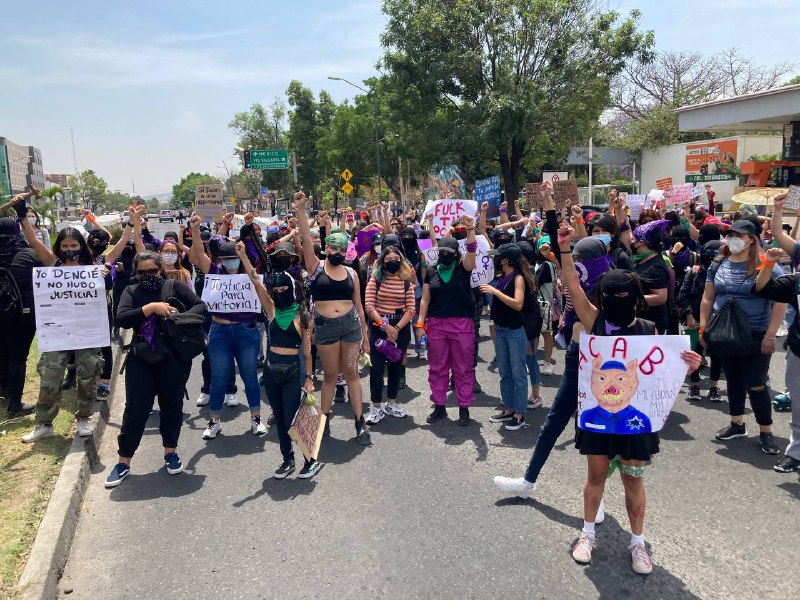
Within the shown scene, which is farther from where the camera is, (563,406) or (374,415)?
(374,415)

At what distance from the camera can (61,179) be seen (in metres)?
156

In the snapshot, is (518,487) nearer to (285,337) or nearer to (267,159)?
(285,337)

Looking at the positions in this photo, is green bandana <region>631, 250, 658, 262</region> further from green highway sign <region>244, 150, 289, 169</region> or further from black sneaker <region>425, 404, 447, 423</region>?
green highway sign <region>244, 150, 289, 169</region>

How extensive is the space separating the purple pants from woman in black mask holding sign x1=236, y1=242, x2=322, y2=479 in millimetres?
1548

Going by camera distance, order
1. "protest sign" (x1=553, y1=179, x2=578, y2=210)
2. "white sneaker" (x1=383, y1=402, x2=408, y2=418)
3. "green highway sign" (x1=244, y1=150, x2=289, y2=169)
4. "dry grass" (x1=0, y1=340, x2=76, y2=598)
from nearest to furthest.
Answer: "dry grass" (x1=0, y1=340, x2=76, y2=598)
"white sneaker" (x1=383, y1=402, x2=408, y2=418)
"protest sign" (x1=553, y1=179, x2=578, y2=210)
"green highway sign" (x1=244, y1=150, x2=289, y2=169)

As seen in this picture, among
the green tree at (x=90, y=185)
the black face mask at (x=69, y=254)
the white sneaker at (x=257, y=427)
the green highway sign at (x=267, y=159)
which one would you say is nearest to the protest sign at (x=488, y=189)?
the white sneaker at (x=257, y=427)

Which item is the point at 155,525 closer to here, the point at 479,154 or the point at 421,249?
the point at 421,249

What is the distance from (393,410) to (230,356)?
1806mm

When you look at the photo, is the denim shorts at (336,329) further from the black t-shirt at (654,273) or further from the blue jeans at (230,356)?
the black t-shirt at (654,273)

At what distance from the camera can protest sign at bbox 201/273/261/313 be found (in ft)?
20.0

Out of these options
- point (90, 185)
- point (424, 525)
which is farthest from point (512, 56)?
point (90, 185)

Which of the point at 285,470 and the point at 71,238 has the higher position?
the point at 71,238

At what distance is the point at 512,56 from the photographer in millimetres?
24609

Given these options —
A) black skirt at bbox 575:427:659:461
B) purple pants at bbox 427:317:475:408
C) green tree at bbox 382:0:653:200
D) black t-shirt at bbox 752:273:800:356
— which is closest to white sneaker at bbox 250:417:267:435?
purple pants at bbox 427:317:475:408
